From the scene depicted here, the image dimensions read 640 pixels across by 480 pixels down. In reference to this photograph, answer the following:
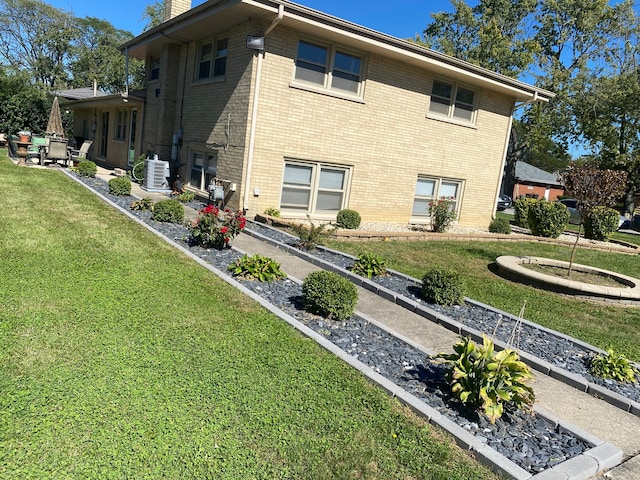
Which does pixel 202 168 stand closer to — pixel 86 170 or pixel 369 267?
pixel 86 170

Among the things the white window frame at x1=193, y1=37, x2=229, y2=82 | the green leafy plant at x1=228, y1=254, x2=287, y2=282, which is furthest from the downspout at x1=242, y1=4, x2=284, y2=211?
the green leafy plant at x1=228, y1=254, x2=287, y2=282

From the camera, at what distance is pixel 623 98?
98.5 ft

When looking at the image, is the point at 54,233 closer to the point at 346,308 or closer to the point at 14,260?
the point at 14,260

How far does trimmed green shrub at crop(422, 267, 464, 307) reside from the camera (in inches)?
266

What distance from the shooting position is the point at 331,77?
12570mm

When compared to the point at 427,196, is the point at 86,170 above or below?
below

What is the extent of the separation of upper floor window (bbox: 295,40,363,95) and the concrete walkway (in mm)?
7285

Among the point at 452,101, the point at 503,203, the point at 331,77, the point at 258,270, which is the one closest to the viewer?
the point at 258,270

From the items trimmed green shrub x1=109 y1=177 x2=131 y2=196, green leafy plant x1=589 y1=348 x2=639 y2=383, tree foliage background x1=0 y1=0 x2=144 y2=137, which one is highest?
tree foliage background x1=0 y1=0 x2=144 y2=137

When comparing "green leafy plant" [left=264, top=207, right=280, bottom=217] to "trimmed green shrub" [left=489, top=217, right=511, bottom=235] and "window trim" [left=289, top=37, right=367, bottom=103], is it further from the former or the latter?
"trimmed green shrub" [left=489, top=217, right=511, bottom=235]

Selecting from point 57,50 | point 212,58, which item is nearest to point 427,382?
point 212,58

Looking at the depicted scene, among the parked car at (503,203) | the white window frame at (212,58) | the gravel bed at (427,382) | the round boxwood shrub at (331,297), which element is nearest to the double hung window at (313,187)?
the white window frame at (212,58)

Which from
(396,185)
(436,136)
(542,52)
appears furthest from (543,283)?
(542,52)

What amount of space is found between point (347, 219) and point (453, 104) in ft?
20.1
